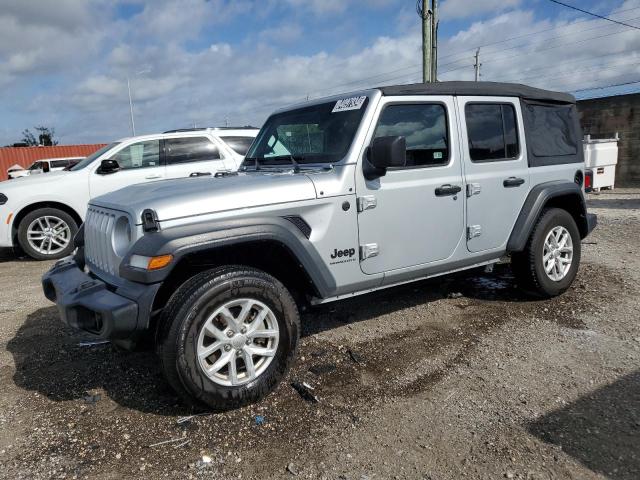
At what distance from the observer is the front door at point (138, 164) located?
7.70 metres

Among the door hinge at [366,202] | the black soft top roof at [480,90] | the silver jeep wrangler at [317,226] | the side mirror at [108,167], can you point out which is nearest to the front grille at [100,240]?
the silver jeep wrangler at [317,226]

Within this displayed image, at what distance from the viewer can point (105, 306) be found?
107 inches

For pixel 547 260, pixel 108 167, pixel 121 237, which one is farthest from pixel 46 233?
pixel 547 260

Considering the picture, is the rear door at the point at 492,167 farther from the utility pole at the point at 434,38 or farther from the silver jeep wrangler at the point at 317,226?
the utility pole at the point at 434,38

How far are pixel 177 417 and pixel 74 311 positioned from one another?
88 cm

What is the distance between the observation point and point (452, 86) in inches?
160

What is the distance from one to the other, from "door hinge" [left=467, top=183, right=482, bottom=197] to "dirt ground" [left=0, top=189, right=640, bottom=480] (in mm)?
1121

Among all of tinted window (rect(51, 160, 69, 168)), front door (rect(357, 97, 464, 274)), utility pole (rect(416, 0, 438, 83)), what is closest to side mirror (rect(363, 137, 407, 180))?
front door (rect(357, 97, 464, 274))

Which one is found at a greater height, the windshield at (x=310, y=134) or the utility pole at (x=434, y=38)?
the utility pole at (x=434, y=38)

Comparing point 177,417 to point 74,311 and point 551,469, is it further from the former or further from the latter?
point 551,469

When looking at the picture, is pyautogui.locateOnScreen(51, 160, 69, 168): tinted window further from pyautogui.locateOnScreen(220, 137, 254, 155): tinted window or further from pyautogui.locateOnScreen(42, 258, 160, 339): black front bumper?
pyautogui.locateOnScreen(42, 258, 160, 339): black front bumper

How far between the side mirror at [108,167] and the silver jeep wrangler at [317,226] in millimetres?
3962

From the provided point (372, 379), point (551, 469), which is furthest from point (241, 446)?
point (551, 469)

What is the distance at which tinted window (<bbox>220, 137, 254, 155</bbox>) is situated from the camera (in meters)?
8.12
